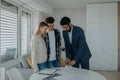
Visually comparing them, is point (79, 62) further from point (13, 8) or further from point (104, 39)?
point (104, 39)

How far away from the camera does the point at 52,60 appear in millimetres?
3252

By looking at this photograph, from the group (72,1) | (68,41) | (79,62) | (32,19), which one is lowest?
(79,62)

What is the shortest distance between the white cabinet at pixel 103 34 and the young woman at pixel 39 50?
411cm

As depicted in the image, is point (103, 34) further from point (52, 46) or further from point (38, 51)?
point (38, 51)

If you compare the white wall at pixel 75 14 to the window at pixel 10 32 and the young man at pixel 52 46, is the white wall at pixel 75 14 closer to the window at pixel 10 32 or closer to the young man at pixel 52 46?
the window at pixel 10 32

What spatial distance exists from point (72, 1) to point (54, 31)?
3.29 metres

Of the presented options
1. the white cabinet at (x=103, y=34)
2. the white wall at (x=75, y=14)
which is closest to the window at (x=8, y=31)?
the white cabinet at (x=103, y=34)

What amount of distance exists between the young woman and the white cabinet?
4.11 m

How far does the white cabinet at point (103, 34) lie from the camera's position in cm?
674

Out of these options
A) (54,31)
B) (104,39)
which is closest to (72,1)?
(104,39)

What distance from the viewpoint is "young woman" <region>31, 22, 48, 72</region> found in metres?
2.89

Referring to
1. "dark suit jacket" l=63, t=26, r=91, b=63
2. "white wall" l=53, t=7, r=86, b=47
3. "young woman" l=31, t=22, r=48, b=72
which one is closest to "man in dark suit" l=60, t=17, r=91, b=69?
"dark suit jacket" l=63, t=26, r=91, b=63

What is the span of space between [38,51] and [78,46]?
72cm

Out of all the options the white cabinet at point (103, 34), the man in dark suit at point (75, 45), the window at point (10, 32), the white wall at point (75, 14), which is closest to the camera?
the man in dark suit at point (75, 45)
